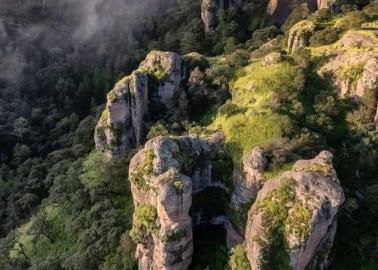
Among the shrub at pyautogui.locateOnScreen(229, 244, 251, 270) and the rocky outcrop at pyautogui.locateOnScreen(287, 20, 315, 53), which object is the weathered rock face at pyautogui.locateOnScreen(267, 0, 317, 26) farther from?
the shrub at pyautogui.locateOnScreen(229, 244, 251, 270)

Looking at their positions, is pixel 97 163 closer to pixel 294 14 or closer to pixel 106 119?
pixel 106 119

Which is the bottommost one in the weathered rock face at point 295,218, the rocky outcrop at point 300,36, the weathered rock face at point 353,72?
the weathered rock face at point 295,218

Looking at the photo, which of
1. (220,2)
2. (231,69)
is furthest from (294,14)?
(231,69)

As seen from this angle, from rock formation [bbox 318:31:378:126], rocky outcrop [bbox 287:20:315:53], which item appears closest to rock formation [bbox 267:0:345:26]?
rocky outcrop [bbox 287:20:315:53]

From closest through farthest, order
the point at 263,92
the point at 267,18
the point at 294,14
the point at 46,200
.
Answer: the point at 263,92, the point at 46,200, the point at 294,14, the point at 267,18

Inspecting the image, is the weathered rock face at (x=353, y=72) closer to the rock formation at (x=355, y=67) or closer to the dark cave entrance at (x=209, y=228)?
the rock formation at (x=355, y=67)

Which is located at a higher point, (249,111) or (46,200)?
(249,111)

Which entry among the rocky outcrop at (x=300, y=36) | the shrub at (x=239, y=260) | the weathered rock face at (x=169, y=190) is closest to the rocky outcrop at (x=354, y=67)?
the rocky outcrop at (x=300, y=36)

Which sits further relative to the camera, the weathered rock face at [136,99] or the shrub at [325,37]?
the shrub at [325,37]
